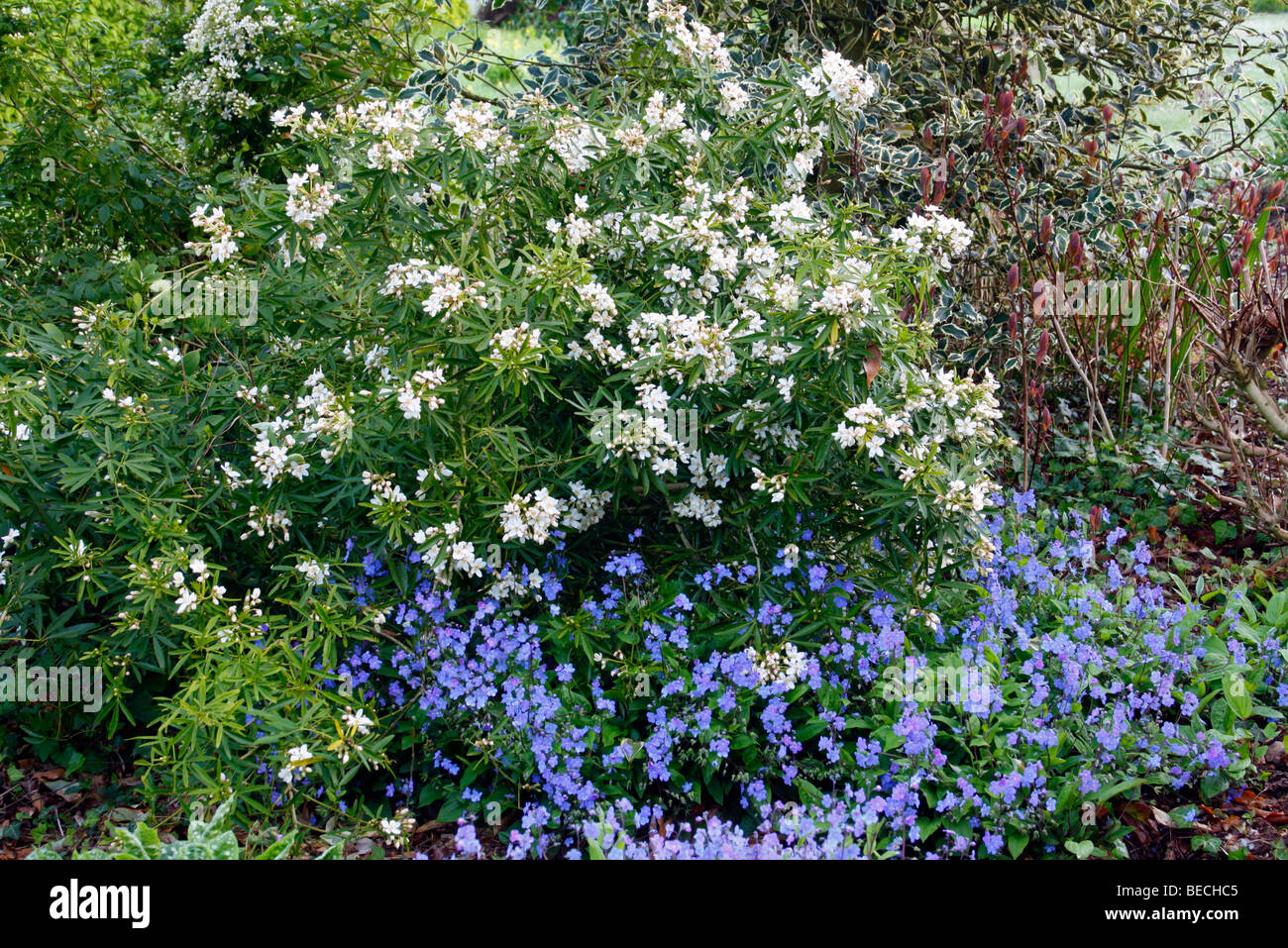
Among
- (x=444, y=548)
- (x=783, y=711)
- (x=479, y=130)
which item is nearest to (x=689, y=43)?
(x=479, y=130)

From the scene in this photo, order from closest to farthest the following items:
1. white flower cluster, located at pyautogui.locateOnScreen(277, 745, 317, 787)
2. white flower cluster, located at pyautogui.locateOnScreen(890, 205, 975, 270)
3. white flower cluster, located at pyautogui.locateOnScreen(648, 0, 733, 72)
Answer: white flower cluster, located at pyautogui.locateOnScreen(277, 745, 317, 787), white flower cluster, located at pyautogui.locateOnScreen(890, 205, 975, 270), white flower cluster, located at pyautogui.locateOnScreen(648, 0, 733, 72)

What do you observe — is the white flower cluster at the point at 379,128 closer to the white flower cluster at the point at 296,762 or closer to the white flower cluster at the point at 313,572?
the white flower cluster at the point at 313,572

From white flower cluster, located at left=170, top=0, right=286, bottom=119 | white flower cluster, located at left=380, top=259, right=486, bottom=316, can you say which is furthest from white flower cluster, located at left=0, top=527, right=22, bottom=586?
white flower cluster, located at left=170, top=0, right=286, bottom=119

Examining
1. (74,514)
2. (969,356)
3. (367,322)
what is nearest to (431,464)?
(367,322)

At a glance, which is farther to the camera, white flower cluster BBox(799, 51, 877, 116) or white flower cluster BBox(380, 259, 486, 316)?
white flower cluster BBox(799, 51, 877, 116)

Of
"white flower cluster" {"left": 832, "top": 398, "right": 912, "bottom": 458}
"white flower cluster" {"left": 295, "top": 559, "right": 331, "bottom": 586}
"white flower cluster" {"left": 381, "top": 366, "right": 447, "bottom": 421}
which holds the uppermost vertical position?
"white flower cluster" {"left": 381, "top": 366, "right": 447, "bottom": 421}

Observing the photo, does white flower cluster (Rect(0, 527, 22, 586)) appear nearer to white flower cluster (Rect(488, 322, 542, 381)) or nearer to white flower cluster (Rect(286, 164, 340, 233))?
white flower cluster (Rect(286, 164, 340, 233))

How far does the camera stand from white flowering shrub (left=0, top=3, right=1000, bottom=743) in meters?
2.73

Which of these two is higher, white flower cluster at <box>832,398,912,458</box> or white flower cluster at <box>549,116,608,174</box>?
white flower cluster at <box>549,116,608,174</box>

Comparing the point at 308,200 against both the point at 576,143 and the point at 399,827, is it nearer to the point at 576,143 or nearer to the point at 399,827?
the point at 576,143

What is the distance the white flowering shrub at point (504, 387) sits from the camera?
2.73 m

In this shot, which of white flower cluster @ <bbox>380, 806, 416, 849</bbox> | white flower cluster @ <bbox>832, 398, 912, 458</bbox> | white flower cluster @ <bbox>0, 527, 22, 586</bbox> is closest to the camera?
white flower cluster @ <bbox>380, 806, 416, 849</bbox>
